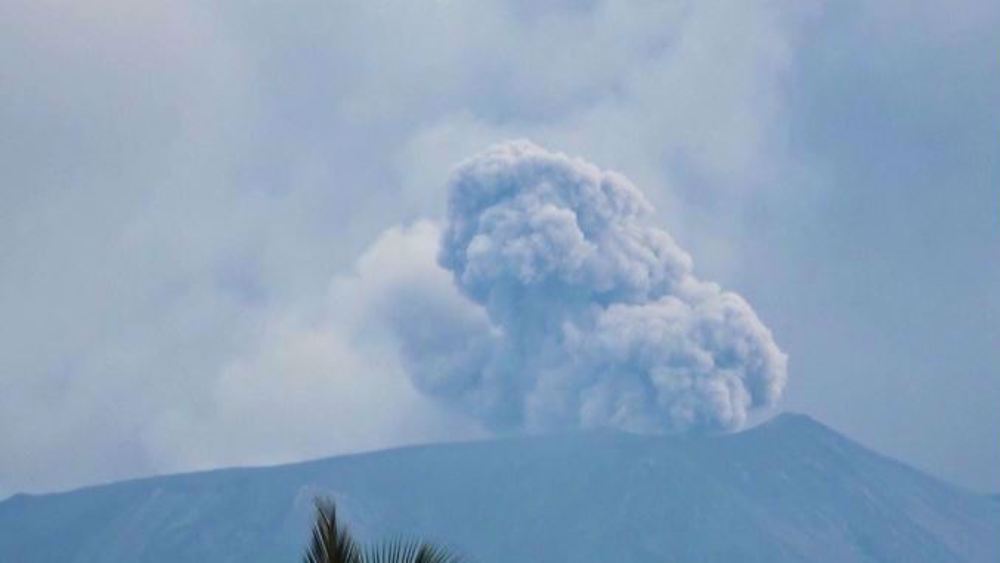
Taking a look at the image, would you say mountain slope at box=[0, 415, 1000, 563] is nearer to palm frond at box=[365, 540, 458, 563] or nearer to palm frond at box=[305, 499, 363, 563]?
palm frond at box=[365, 540, 458, 563]

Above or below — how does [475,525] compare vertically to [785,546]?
above

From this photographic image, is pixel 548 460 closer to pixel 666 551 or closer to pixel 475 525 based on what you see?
pixel 475 525

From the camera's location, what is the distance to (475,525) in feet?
608

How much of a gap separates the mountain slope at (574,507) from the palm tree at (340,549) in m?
161

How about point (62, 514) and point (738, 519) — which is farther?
point (62, 514)

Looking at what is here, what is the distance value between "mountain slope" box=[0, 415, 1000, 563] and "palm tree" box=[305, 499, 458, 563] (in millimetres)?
160833

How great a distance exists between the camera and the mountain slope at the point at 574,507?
564 feet

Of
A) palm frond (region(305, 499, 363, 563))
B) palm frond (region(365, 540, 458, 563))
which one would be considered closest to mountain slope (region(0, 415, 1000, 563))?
palm frond (region(365, 540, 458, 563))

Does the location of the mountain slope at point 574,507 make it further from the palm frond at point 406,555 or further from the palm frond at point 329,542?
the palm frond at point 329,542

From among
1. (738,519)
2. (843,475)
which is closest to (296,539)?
(738,519)

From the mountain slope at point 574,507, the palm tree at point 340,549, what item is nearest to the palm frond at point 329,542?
the palm tree at point 340,549

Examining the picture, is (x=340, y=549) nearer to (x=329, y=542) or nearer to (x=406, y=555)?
(x=329, y=542)

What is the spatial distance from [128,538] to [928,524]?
87613 mm

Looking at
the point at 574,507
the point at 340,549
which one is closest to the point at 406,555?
the point at 340,549
